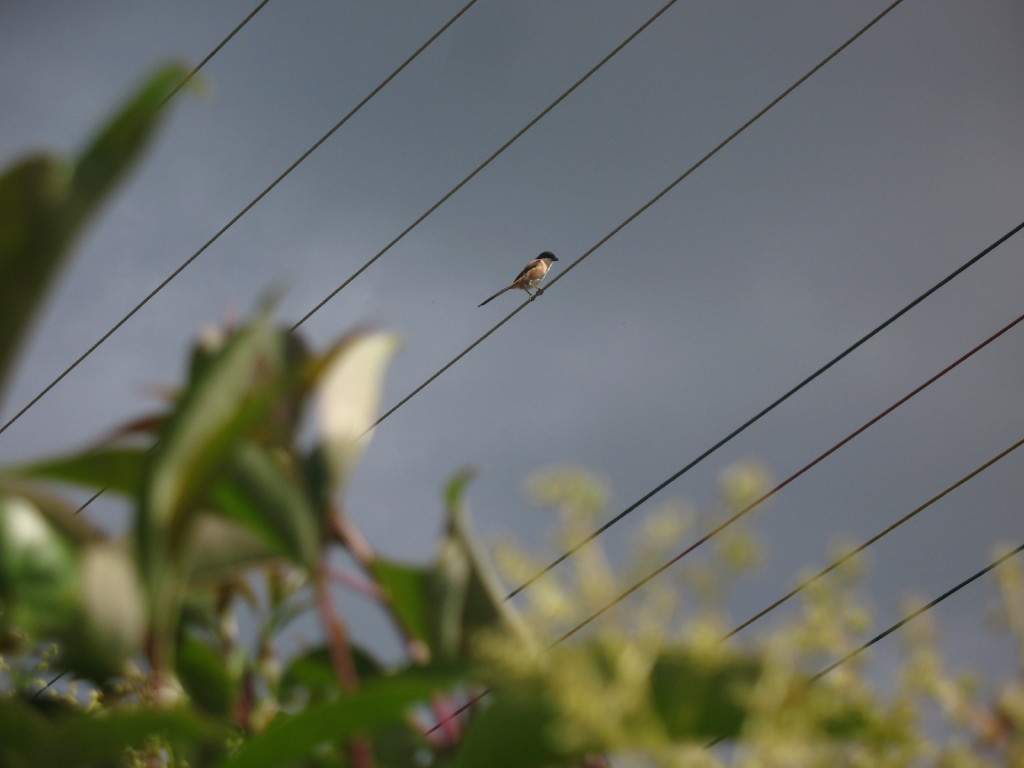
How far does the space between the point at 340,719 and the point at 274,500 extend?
17 cm

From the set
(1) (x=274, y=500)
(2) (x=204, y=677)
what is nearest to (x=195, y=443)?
(1) (x=274, y=500)

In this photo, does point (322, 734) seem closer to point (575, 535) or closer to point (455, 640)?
point (455, 640)

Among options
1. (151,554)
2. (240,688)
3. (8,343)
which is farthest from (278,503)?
(240,688)

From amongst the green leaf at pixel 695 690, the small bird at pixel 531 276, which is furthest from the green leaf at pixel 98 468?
the small bird at pixel 531 276

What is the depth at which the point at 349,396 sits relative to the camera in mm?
909

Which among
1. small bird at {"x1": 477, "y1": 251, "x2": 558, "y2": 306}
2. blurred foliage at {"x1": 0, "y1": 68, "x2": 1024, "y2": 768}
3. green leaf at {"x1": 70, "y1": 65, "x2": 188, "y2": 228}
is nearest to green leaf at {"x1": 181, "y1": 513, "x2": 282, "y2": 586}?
blurred foliage at {"x1": 0, "y1": 68, "x2": 1024, "y2": 768}

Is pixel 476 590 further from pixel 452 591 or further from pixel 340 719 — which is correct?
pixel 340 719

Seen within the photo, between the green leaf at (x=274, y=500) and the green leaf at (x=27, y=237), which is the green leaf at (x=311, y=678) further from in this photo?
the green leaf at (x=27, y=237)

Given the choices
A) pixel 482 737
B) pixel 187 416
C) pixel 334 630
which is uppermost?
pixel 187 416

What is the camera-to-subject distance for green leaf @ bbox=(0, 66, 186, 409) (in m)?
0.72

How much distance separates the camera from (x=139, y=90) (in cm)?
73

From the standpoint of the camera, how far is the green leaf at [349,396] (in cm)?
87

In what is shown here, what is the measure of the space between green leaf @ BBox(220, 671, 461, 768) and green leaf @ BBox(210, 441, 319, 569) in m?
0.12

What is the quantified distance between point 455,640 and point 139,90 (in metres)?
0.47
